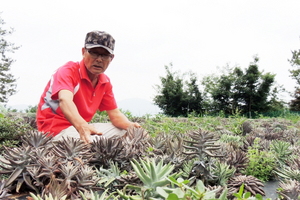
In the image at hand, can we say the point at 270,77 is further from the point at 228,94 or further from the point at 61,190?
the point at 61,190

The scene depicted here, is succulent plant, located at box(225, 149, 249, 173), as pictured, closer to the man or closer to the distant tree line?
the man

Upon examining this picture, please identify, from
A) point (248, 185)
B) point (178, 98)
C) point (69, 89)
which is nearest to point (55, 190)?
point (248, 185)

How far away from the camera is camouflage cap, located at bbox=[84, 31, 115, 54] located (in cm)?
385

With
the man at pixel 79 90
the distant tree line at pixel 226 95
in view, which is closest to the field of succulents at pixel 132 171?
the man at pixel 79 90

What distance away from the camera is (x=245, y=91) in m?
38.1

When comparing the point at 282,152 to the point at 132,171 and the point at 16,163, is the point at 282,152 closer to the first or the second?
the point at 132,171

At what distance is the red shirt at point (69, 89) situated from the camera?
12.5ft

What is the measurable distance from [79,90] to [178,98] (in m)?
35.7

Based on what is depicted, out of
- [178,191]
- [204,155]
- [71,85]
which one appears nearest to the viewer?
[178,191]

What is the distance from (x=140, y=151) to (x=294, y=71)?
47.2 m

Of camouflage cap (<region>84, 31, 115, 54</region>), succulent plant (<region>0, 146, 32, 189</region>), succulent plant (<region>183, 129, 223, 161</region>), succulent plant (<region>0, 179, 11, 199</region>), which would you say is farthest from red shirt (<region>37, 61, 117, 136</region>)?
succulent plant (<region>183, 129, 223, 161</region>)

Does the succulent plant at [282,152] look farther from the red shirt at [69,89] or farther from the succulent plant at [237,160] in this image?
the red shirt at [69,89]

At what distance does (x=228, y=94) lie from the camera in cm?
3806

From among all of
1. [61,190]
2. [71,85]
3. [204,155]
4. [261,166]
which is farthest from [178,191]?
[71,85]
